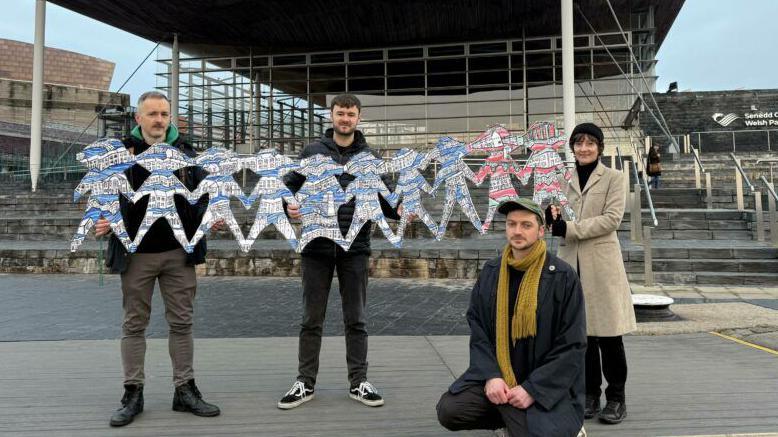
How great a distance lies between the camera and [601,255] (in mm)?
3234

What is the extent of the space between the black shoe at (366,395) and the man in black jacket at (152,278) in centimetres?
90

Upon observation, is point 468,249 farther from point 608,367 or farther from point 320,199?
point 608,367

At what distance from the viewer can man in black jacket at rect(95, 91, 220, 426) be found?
333 cm

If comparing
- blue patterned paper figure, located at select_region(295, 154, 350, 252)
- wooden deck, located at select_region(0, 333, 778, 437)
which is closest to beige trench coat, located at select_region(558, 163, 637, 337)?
wooden deck, located at select_region(0, 333, 778, 437)

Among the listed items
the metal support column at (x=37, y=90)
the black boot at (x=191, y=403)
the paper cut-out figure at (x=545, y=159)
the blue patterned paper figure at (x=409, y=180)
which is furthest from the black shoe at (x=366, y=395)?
the metal support column at (x=37, y=90)

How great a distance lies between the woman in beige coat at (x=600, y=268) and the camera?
3.17 metres

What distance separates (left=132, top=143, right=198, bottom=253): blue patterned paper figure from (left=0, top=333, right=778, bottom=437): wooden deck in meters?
1.13

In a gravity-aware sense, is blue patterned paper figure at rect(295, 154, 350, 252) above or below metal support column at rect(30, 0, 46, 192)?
below

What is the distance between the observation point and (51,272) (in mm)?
10930

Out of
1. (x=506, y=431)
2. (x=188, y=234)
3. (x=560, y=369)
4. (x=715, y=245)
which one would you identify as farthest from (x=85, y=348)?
(x=715, y=245)

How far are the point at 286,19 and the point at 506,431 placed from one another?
2174 centimetres

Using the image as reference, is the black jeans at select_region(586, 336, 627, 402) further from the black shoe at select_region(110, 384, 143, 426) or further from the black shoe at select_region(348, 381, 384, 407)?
the black shoe at select_region(110, 384, 143, 426)

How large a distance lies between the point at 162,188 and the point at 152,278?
64 cm

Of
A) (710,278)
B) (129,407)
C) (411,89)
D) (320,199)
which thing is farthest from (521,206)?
(411,89)
